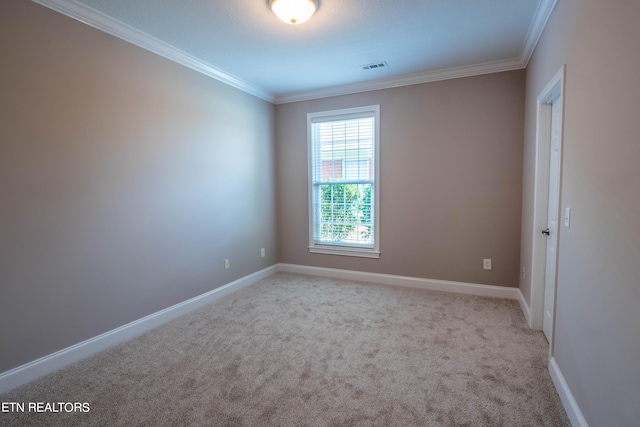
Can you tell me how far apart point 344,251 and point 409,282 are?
991 millimetres

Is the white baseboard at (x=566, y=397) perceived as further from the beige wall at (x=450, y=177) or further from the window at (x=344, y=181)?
the window at (x=344, y=181)

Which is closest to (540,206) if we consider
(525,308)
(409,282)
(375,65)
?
(525,308)

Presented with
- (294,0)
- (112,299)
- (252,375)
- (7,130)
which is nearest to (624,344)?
(252,375)

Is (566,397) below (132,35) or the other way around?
below

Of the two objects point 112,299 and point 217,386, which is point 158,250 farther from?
point 217,386

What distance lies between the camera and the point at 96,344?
2518 mm

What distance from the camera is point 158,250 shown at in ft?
9.91

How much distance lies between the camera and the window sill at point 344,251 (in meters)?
4.29

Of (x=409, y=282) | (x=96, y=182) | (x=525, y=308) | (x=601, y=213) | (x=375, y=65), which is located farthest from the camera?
(x=409, y=282)

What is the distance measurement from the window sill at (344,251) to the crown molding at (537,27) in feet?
9.02

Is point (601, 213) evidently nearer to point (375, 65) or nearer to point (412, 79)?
point (375, 65)

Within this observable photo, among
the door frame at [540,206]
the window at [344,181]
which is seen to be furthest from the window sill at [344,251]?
the door frame at [540,206]

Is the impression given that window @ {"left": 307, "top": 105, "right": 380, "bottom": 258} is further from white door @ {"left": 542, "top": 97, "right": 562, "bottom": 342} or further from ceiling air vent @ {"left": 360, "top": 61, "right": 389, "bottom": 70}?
white door @ {"left": 542, "top": 97, "right": 562, "bottom": 342}

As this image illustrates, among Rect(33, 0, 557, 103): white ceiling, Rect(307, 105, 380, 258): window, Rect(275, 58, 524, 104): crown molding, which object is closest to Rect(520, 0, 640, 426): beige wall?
Rect(33, 0, 557, 103): white ceiling
